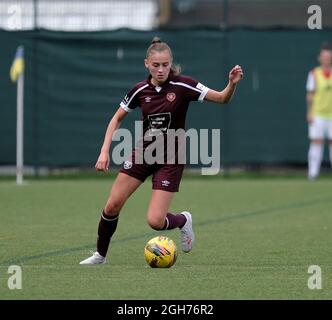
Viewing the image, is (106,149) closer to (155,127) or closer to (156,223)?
(155,127)

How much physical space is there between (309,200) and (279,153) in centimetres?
424

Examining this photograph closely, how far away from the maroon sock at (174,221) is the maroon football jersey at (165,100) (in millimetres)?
688

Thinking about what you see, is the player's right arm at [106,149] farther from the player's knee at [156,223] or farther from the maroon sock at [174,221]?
the maroon sock at [174,221]

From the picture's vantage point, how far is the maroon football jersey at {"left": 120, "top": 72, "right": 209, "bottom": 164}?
8.54 metres

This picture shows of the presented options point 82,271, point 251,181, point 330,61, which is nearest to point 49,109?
point 251,181

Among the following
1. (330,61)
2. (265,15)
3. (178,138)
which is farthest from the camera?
(265,15)

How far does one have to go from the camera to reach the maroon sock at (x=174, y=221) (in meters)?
8.72

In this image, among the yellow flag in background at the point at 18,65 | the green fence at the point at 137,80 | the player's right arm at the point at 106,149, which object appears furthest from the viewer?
the green fence at the point at 137,80

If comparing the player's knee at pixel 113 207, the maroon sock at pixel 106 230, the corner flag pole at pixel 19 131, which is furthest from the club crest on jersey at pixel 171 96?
the corner flag pole at pixel 19 131

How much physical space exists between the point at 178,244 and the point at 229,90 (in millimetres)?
2236

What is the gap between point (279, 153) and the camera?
61.6ft

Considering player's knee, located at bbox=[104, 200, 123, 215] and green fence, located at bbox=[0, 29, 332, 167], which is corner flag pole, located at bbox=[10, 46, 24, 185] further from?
player's knee, located at bbox=[104, 200, 123, 215]

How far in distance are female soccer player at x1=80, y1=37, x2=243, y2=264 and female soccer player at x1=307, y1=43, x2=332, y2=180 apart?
32.3ft
